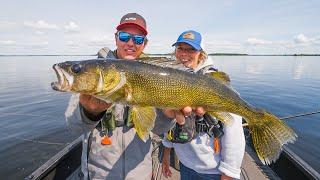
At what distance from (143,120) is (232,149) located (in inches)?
59.3

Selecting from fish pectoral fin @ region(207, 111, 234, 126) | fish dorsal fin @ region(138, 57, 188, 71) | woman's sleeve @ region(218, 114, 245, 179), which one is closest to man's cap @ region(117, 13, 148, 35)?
fish dorsal fin @ region(138, 57, 188, 71)

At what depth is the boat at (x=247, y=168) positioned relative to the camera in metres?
6.15

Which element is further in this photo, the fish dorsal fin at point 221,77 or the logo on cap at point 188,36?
the logo on cap at point 188,36

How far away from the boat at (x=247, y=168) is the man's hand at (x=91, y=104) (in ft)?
10.9

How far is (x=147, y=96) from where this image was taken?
3.30 metres

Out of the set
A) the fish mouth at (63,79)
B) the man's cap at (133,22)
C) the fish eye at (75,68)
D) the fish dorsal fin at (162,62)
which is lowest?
the fish mouth at (63,79)

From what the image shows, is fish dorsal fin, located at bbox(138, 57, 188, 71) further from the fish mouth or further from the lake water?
the lake water

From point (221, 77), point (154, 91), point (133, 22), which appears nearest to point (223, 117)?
point (221, 77)

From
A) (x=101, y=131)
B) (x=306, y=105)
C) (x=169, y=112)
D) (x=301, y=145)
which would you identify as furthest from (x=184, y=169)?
(x=306, y=105)

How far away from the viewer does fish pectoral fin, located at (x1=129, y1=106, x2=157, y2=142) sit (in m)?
3.24

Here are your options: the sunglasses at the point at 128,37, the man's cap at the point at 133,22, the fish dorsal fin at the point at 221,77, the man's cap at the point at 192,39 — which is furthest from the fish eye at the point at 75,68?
the man's cap at the point at 192,39

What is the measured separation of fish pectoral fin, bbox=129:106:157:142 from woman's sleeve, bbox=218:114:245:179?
125 cm

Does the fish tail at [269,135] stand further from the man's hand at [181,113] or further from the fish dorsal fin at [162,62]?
the fish dorsal fin at [162,62]

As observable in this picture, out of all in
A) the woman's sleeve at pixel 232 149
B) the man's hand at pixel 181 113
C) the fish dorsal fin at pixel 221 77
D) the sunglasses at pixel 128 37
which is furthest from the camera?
the woman's sleeve at pixel 232 149
